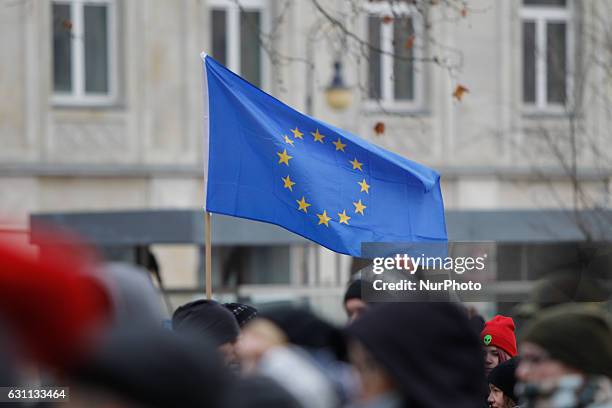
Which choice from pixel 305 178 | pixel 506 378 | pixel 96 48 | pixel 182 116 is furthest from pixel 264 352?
pixel 96 48

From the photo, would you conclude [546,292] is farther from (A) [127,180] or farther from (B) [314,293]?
(A) [127,180]

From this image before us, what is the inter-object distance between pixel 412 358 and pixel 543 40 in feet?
65.9

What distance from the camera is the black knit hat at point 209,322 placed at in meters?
6.47

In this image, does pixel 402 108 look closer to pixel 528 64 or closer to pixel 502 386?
pixel 528 64

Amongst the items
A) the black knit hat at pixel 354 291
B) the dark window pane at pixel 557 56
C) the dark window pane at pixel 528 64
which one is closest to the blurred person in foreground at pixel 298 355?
the black knit hat at pixel 354 291

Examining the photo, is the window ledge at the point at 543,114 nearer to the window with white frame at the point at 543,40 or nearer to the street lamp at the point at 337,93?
the window with white frame at the point at 543,40

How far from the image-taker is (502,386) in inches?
277

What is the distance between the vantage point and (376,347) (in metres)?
3.87

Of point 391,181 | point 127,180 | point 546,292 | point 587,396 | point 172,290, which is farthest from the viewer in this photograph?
point 127,180

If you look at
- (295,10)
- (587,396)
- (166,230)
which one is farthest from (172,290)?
(587,396)

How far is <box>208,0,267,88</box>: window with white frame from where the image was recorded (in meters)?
22.5

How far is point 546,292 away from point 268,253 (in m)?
16.1

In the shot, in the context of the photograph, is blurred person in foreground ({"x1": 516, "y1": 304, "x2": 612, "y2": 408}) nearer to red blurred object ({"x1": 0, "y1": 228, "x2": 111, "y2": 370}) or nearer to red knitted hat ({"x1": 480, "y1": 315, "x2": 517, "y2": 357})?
red blurred object ({"x1": 0, "y1": 228, "x2": 111, "y2": 370})

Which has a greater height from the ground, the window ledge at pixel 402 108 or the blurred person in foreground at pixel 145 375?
the window ledge at pixel 402 108
